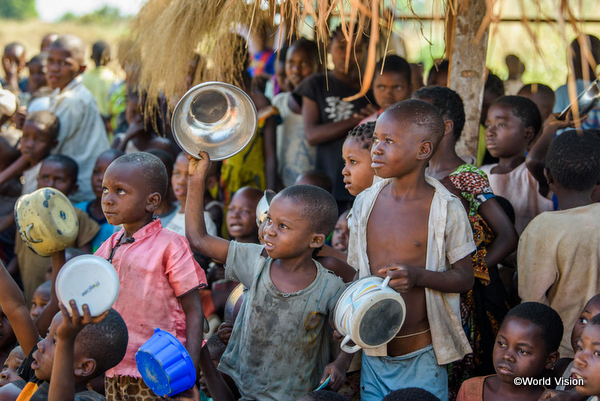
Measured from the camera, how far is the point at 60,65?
508 cm

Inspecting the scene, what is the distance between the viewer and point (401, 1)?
102 inches

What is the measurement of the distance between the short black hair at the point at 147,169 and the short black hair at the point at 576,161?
1809 mm

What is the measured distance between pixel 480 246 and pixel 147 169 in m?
1.50

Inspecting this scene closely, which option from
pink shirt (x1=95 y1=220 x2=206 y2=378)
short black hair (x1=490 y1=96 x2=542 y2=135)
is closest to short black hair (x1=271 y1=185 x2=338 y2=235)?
pink shirt (x1=95 y1=220 x2=206 y2=378)

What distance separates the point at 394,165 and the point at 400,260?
38 centimetres

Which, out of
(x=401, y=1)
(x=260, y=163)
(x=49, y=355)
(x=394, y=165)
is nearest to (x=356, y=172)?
(x=394, y=165)

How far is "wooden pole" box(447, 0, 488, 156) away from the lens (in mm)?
3410

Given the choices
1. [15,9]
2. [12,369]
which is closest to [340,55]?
[12,369]

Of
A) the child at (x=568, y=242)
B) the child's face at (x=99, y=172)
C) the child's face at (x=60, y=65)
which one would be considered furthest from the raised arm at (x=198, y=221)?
the child's face at (x=60, y=65)

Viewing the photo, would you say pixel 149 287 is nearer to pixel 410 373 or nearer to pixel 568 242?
pixel 410 373

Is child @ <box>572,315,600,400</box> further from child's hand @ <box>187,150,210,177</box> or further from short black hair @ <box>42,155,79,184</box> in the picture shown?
short black hair @ <box>42,155,79,184</box>

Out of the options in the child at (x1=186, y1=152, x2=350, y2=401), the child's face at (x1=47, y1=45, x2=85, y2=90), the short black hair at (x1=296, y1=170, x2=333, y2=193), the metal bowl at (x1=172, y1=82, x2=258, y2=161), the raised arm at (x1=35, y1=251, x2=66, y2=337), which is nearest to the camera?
the child at (x1=186, y1=152, x2=350, y2=401)

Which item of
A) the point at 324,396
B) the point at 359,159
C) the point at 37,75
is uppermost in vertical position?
the point at 37,75

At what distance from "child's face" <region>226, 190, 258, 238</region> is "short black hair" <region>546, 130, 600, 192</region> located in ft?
5.59
